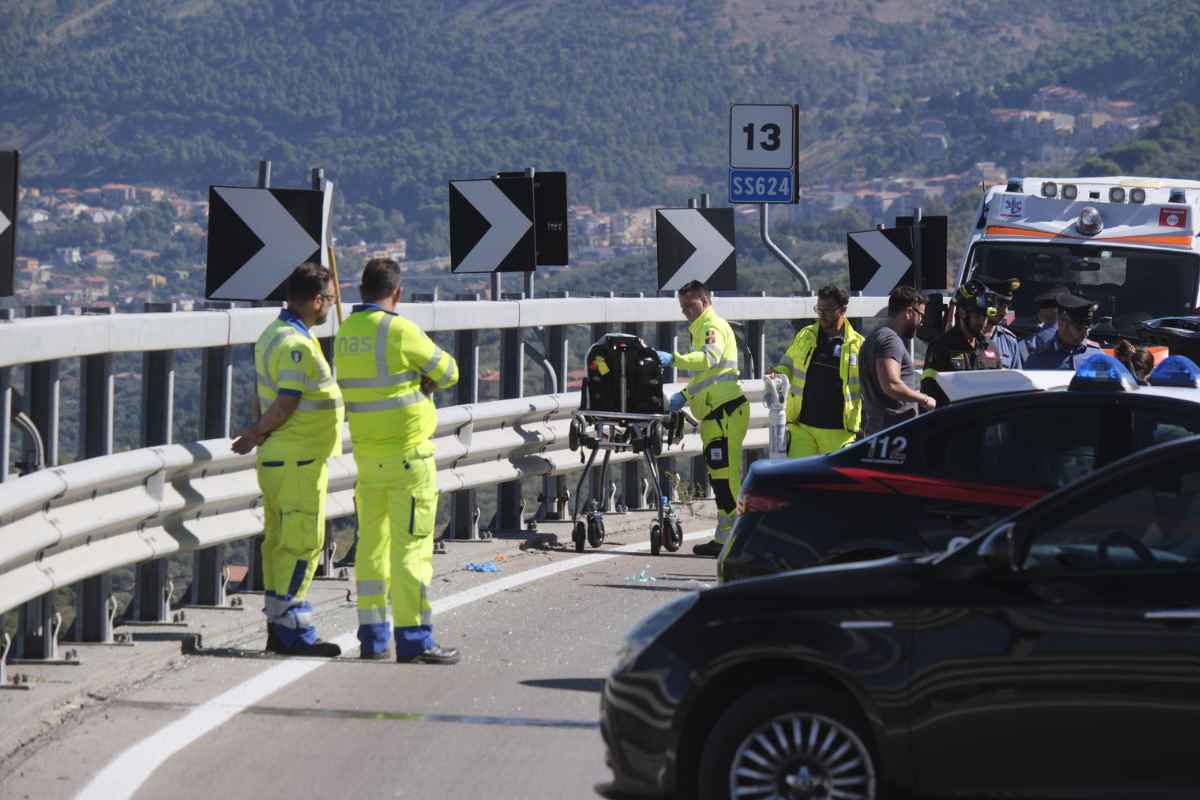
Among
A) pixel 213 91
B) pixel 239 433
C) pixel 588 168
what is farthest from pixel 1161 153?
pixel 239 433

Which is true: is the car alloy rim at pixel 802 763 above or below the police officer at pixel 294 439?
below

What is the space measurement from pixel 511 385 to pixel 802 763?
31.2 feet

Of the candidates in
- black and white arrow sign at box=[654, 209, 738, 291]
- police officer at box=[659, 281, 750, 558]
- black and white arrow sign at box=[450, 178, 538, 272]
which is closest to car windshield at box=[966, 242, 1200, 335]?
black and white arrow sign at box=[654, 209, 738, 291]

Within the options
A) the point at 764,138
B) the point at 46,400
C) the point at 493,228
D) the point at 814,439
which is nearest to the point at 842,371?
the point at 814,439

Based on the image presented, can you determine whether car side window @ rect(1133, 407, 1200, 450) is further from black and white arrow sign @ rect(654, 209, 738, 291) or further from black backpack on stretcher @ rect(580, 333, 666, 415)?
black and white arrow sign @ rect(654, 209, 738, 291)

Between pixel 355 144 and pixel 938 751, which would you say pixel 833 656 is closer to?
pixel 938 751

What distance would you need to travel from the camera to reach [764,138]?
19.0 meters

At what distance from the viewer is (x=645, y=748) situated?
599 cm

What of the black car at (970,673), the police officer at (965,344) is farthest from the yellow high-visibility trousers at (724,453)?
the black car at (970,673)

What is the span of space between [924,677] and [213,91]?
18497 cm

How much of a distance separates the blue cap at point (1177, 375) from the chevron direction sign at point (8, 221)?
4705 millimetres

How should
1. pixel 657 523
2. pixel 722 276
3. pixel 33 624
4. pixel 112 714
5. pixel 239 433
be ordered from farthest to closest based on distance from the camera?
pixel 722 276 → pixel 657 523 → pixel 239 433 → pixel 33 624 → pixel 112 714

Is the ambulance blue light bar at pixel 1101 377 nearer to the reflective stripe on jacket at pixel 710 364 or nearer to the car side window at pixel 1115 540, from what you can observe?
the car side window at pixel 1115 540

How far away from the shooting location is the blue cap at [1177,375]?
29.4 ft
